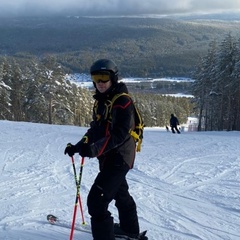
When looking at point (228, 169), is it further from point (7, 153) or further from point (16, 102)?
point (16, 102)

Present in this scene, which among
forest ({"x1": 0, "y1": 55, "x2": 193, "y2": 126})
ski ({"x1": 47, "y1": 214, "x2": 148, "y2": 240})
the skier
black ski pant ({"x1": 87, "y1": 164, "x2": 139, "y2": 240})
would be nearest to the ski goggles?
the skier

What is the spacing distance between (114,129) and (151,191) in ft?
12.0

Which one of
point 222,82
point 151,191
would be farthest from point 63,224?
point 222,82

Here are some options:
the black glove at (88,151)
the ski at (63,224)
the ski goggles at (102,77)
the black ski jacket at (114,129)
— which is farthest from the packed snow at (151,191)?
the ski goggles at (102,77)

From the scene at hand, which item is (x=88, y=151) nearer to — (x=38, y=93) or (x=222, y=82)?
(x=222, y=82)

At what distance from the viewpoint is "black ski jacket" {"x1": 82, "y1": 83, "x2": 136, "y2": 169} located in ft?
12.5

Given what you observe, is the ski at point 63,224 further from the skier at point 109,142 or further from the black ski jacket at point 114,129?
the black ski jacket at point 114,129

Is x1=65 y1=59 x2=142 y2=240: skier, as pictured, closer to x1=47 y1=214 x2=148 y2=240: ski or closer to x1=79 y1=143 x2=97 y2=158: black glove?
x1=79 y1=143 x2=97 y2=158: black glove

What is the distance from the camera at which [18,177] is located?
8.45 metres

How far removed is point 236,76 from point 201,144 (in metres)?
19.6

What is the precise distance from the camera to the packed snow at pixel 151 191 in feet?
17.0

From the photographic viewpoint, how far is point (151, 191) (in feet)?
23.6

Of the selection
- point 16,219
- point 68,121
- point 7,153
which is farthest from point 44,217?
point 68,121

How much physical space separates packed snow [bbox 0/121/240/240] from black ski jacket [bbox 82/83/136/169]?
58.7 inches
